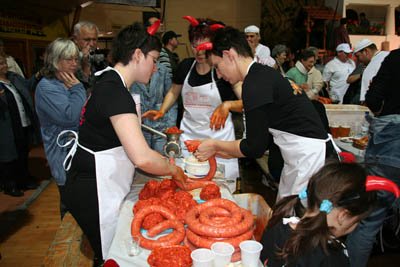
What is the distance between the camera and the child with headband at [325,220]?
1.30 meters

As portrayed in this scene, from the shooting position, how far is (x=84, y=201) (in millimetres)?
1798

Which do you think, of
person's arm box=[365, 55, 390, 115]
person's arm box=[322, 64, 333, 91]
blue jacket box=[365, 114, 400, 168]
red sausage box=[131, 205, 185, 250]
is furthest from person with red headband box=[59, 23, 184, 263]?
person's arm box=[322, 64, 333, 91]

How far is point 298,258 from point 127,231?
30.7 inches

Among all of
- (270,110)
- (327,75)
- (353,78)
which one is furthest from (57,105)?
(327,75)

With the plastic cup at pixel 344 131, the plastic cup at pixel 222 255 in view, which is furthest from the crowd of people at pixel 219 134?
the plastic cup at pixel 344 131

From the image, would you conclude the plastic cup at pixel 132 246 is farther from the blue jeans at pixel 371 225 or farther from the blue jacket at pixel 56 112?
the blue jeans at pixel 371 225

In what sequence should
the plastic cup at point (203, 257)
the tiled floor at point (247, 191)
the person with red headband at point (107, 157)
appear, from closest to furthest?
the plastic cup at point (203, 257) < the person with red headband at point (107, 157) < the tiled floor at point (247, 191)

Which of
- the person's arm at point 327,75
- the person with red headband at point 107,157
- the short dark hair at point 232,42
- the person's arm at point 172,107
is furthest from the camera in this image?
the person's arm at point 327,75

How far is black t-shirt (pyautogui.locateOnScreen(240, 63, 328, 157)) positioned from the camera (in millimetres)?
1798

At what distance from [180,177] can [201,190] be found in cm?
15

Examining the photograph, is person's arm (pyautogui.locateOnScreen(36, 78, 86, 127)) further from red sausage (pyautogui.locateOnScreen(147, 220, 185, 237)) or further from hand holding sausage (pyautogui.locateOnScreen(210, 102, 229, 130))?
red sausage (pyautogui.locateOnScreen(147, 220, 185, 237))

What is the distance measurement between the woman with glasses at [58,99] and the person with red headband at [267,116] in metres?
1.10

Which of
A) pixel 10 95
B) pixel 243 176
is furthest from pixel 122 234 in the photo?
pixel 243 176

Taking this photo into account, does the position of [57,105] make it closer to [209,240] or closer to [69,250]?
[69,250]
